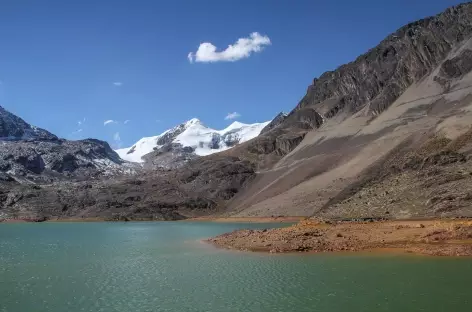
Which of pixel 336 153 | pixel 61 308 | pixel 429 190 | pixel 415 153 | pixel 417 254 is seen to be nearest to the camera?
→ pixel 61 308

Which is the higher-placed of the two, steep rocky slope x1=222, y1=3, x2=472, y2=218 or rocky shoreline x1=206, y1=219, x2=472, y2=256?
steep rocky slope x1=222, y1=3, x2=472, y2=218

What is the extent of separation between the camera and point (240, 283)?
35.3m

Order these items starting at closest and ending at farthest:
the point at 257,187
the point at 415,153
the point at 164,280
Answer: the point at 164,280
the point at 415,153
the point at 257,187

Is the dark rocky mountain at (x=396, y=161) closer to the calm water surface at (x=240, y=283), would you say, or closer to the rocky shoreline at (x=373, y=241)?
the rocky shoreline at (x=373, y=241)

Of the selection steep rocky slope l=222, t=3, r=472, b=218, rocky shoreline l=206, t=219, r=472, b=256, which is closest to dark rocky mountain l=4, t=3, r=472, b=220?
steep rocky slope l=222, t=3, r=472, b=218

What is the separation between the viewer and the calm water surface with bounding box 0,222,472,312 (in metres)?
28.3

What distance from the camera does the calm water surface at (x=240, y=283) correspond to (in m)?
28.3

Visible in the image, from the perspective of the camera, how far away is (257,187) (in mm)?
195875

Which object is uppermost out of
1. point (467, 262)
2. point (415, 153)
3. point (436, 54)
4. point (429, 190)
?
point (436, 54)

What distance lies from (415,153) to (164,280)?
93570 millimetres

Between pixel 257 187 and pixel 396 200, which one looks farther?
pixel 257 187

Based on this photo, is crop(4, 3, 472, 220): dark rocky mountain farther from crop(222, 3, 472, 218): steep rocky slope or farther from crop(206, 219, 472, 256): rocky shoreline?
crop(206, 219, 472, 256): rocky shoreline

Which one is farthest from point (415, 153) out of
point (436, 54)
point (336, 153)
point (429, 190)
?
point (436, 54)

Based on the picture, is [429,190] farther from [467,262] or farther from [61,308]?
[61,308]
